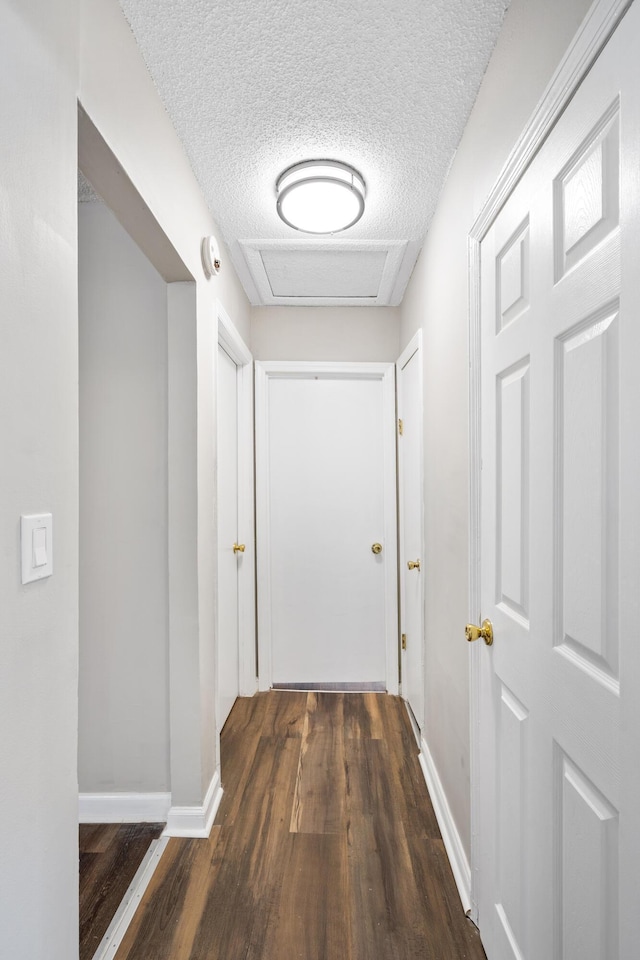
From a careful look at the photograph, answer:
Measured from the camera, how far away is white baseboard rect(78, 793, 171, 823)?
75.7 inches

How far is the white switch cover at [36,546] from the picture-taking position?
0.82 metres

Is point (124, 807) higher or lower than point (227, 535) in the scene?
lower

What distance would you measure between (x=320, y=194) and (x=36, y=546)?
157 cm

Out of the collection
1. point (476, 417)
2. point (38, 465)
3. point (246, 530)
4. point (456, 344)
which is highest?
point (456, 344)

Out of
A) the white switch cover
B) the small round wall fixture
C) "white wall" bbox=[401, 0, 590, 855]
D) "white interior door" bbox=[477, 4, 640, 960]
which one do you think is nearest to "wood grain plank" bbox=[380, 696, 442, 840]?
"white wall" bbox=[401, 0, 590, 855]

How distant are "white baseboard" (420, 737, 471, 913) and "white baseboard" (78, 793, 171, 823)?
1010 millimetres

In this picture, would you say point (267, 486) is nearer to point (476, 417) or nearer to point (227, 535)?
point (227, 535)

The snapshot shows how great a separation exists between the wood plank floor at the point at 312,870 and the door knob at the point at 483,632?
2.70 feet

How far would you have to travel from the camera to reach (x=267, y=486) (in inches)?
124

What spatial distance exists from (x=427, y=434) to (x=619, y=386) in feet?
4.98

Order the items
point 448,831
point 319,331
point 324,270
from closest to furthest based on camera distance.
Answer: point 448,831
point 324,270
point 319,331

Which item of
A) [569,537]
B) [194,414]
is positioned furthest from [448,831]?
[194,414]

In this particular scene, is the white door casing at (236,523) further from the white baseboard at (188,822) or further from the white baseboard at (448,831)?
the white baseboard at (448,831)

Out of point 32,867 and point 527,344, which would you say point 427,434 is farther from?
point 32,867
